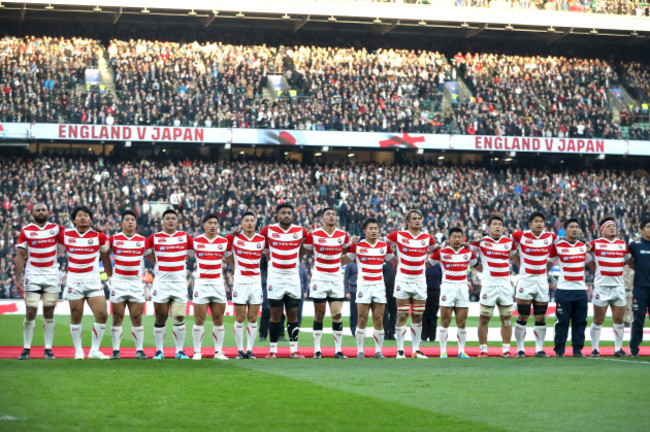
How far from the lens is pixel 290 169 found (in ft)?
141


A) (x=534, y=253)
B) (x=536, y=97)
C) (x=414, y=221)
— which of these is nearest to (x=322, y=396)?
(x=414, y=221)

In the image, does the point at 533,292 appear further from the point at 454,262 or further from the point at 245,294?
the point at 245,294

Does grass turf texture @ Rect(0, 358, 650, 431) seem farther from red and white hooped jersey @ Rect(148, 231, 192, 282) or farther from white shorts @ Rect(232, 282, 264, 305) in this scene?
red and white hooped jersey @ Rect(148, 231, 192, 282)

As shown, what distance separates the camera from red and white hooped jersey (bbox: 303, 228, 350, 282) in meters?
14.9

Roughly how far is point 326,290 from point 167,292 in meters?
2.53

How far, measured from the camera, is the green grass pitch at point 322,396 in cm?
801

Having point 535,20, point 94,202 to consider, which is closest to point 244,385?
point 94,202

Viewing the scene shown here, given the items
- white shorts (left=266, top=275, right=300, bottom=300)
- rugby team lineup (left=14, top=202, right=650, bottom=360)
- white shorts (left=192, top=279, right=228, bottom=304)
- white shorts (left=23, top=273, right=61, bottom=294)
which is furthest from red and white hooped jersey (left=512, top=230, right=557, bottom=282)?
white shorts (left=23, top=273, right=61, bottom=294)

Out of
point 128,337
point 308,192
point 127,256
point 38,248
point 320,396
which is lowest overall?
point 128,337

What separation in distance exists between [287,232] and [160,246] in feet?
6.72

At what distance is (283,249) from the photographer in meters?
14.8

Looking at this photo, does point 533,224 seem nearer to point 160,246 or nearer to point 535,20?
point 160,246

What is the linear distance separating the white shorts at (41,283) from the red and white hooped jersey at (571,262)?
27.2ft

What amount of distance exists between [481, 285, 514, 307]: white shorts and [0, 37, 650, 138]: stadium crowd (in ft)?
93.1
